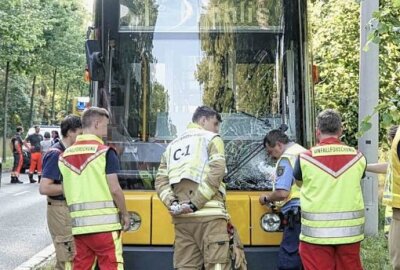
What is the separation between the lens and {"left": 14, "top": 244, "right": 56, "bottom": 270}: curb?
27.3 feet

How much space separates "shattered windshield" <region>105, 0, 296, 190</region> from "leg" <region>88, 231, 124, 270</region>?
1.22 metres

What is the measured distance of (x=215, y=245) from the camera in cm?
510

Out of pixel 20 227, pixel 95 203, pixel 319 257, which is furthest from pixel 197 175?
pixel 20 227

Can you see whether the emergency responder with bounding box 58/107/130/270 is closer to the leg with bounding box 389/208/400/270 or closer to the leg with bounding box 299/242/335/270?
the leg with bounding box 299/242/335/270

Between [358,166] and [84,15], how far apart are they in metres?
42.9

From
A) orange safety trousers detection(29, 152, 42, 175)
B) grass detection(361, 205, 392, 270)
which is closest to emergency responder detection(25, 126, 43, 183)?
orange safety trousers detection(29, 152, 42, 175)

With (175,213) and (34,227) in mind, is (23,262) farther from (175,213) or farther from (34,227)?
(175,213)

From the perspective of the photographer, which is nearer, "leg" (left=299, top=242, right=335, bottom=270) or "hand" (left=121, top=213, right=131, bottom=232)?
"leg" (left=299, top=242, right=335, bottom=270)

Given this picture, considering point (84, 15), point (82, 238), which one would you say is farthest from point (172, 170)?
point (84, 15)

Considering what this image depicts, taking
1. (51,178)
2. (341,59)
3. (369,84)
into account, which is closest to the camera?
(51,178)

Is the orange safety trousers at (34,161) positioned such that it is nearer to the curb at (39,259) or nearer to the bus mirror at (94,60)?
the curb at (39,259)

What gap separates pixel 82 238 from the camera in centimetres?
523

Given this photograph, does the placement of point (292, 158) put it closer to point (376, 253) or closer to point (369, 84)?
point (376, 253)

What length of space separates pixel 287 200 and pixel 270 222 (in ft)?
0.96
